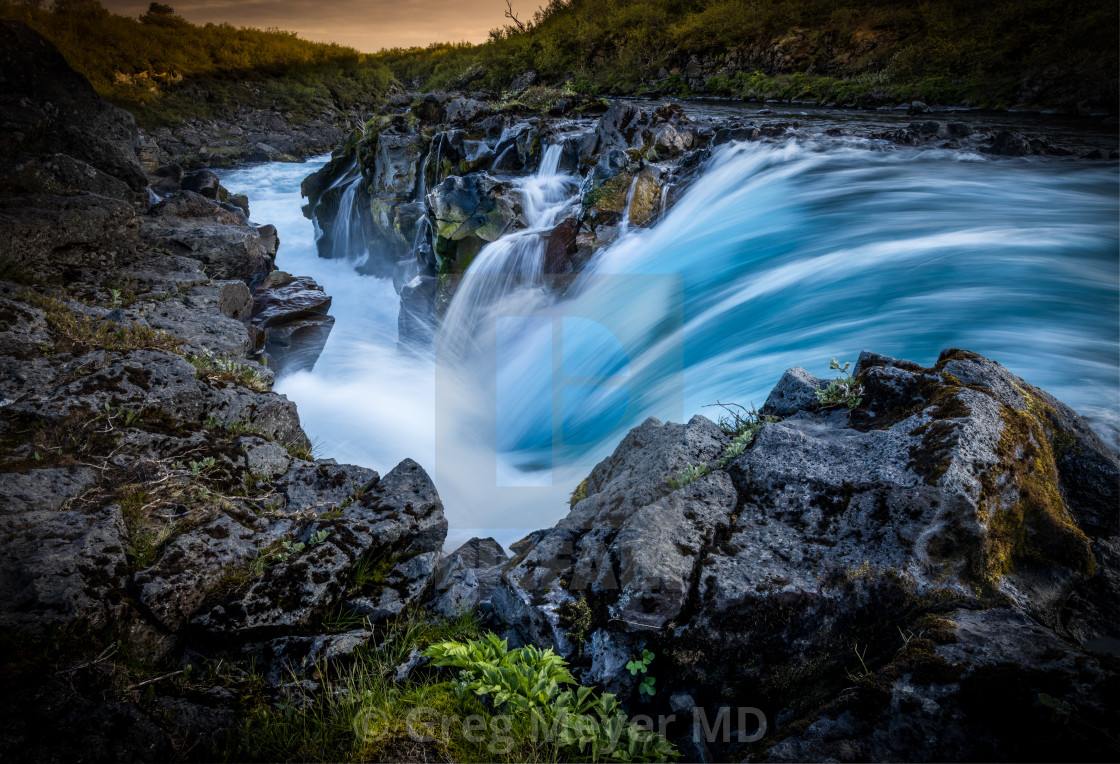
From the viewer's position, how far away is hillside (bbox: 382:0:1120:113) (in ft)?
59.9

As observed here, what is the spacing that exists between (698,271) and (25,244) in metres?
9.99

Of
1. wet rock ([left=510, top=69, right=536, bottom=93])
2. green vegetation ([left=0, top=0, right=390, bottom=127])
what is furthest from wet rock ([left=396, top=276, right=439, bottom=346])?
wet rock ([left=510, top=69, right=536, bottom=93])

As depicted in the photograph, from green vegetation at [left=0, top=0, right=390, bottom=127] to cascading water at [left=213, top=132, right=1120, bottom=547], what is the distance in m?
25.1

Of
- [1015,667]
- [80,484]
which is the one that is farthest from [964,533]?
[80,484]

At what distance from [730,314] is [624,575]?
6.18 meters

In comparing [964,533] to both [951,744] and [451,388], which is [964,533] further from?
[451,388]

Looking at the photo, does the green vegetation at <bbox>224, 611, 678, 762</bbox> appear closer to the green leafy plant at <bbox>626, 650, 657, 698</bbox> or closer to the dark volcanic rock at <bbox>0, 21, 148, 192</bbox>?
the green leafy plant at <bbox>626, 650, 657, 698</bbox>

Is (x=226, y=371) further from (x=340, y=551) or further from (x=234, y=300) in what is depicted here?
(x=234, y=300)

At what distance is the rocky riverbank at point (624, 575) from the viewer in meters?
2.12

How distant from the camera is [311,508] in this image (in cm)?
400

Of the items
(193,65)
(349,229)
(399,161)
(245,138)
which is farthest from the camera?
(193,65)

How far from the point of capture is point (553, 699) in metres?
2.56

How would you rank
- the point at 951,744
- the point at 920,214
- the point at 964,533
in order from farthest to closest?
the point at 920,214 < the point at 964,533 < the point at 951,744

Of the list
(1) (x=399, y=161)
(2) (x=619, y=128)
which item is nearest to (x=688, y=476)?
(2) (x=619, y=128)
